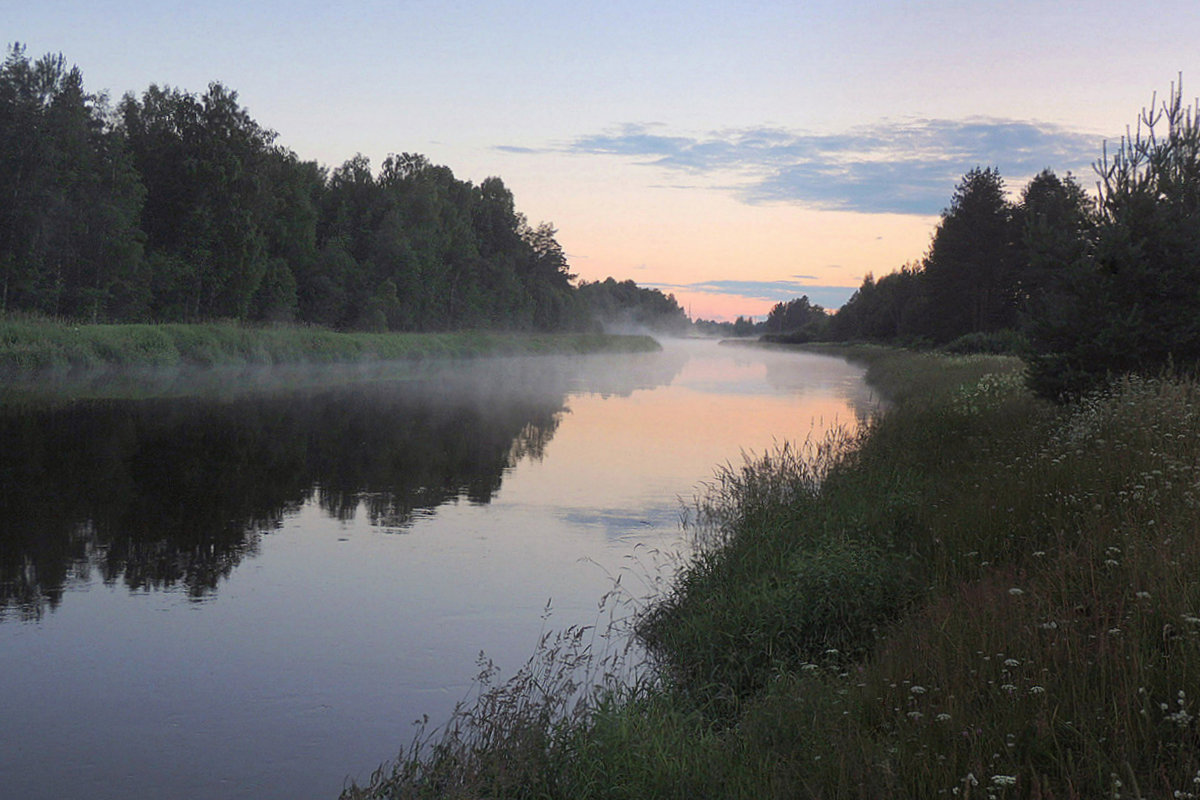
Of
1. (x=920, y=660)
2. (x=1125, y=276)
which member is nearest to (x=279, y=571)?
(x=920, y=660)

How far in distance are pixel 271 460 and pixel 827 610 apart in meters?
14.2

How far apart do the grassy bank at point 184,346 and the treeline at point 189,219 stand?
621 cm

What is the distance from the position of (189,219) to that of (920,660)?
197 ft

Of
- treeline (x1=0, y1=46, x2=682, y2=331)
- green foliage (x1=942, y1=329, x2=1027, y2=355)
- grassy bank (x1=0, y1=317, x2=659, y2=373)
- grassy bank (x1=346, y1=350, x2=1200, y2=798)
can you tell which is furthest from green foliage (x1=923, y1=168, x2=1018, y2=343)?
grassy bank (x1=346, y1=350, x2=1200, y2=798)

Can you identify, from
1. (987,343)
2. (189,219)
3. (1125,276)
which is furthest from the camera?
(189,219)

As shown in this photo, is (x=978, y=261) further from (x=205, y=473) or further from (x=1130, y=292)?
(x=205, y=473)

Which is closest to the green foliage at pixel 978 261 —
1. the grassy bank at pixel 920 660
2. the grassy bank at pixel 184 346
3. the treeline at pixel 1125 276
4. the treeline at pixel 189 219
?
the grassy bank at pixel 184 346

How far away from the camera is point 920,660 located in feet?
18.7

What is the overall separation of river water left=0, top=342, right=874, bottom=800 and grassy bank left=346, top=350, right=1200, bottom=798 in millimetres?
1093

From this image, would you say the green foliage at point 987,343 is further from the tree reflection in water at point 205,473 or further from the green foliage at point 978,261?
the tree reflection in water at point 205,473

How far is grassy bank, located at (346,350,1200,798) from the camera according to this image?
175 inches

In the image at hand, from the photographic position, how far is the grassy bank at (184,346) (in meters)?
36.4

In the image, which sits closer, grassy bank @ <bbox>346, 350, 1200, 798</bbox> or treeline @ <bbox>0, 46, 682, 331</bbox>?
grassy bank @ <bbox>346, 350, 1200, 798</bbox>

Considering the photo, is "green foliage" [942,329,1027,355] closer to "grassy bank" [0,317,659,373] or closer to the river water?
the river water
